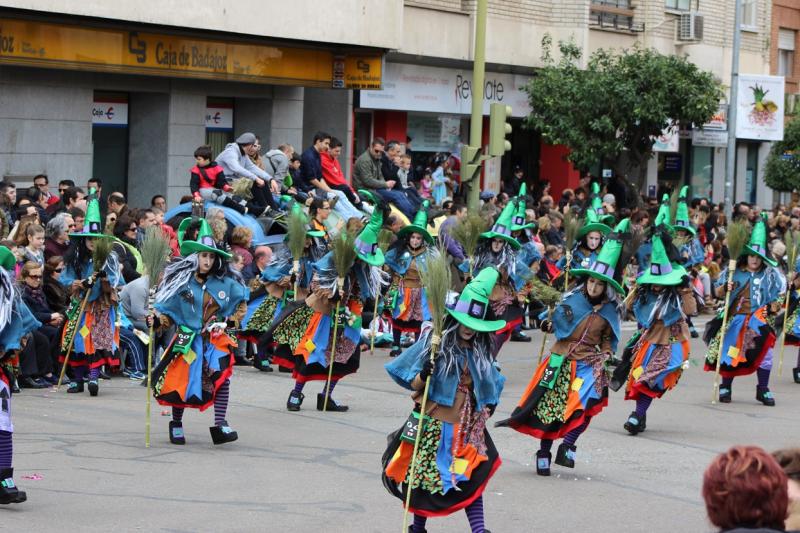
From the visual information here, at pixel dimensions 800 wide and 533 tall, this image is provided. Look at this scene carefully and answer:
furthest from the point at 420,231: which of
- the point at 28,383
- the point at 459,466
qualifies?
the point at 459,466

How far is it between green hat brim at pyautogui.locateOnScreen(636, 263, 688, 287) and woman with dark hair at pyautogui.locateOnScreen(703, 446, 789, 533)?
8.18m

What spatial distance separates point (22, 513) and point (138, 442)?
2549mm

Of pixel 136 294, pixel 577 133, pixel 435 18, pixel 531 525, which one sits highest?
pixel 435 18

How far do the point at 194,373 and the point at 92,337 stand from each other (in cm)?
286

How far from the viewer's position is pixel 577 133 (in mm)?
28359

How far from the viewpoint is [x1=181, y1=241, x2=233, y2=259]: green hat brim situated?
11094 mm

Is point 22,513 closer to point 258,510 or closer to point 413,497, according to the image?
point 258,510

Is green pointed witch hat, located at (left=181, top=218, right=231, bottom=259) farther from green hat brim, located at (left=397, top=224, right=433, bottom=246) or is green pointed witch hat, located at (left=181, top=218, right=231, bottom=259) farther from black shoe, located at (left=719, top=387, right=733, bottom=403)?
black shoe, located at (left=719, top=387, right=733, bottom=403)

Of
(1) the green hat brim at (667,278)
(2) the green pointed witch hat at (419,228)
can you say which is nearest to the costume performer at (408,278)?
(2) the green pointed witch hat at (419,228)

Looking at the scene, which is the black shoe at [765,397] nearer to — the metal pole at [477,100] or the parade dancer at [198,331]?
the parade dancer at [198,331]

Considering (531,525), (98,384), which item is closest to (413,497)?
(531,525)

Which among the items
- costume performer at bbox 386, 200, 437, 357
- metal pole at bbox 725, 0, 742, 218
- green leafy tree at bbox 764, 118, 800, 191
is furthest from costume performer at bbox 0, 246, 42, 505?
green leafy tree at bbox 764, 118, 800, 191

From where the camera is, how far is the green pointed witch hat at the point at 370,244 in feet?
43.5

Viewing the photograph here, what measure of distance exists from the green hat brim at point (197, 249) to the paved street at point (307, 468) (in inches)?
62.6
